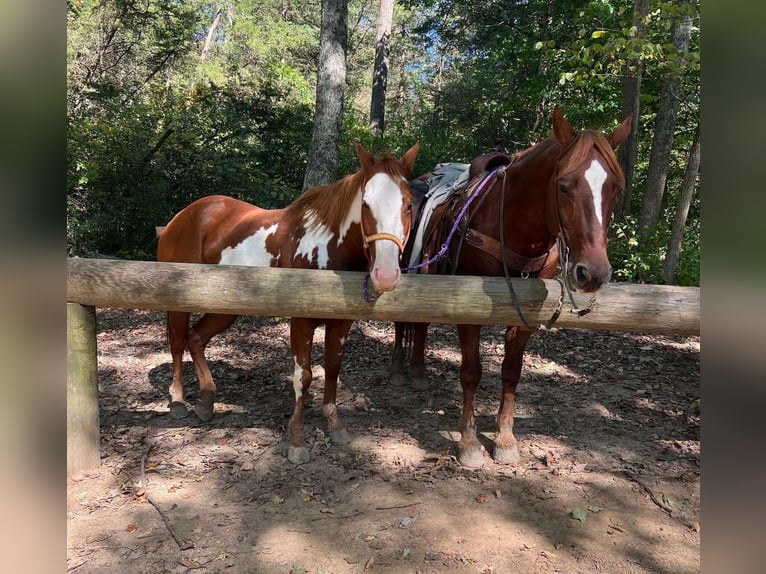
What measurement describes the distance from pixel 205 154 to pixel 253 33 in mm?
19001

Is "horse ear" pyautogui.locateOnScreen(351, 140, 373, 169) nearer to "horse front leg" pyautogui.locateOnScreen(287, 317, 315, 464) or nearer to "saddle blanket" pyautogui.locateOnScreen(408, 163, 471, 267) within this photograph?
"saddle blanket" pyautogui.locateOnScreen(408, 163, 471, 267)

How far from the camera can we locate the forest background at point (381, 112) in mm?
7051

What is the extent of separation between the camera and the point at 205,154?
8.53 meters

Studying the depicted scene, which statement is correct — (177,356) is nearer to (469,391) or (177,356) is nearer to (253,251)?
(253,251)

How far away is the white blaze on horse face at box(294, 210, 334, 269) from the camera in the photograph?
339 cm

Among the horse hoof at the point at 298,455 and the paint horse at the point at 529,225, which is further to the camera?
the horse hoof at the point at 298,455

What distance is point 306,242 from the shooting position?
11.5 ft

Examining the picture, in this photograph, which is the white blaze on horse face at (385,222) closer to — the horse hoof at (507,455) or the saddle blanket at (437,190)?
the saddle blanket at (437,190)

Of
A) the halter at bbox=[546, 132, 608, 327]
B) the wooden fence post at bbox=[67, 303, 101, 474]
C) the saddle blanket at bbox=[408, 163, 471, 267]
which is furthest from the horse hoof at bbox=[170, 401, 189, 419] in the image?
the halter at bbox=[546, 132, 608, 327]

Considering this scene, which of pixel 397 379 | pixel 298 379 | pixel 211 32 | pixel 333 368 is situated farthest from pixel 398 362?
pixel 211 32

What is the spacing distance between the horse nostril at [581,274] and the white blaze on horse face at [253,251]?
2355mm

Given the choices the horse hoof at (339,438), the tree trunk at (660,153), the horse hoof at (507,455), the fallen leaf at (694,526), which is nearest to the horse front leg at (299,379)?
the horse hoof at (339,438)

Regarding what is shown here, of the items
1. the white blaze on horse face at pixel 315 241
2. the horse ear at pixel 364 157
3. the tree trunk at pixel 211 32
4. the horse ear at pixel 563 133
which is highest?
the tree trunk at pixel 211 32
